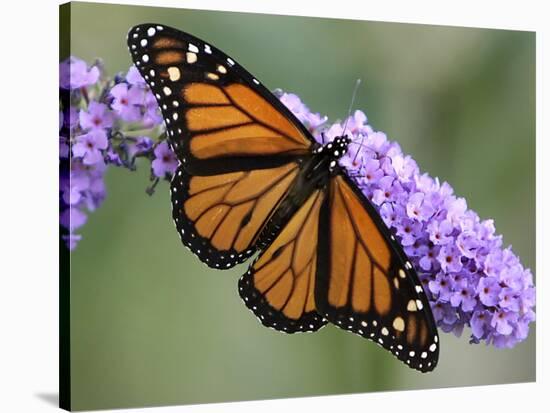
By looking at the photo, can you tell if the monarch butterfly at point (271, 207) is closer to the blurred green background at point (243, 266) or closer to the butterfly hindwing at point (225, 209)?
the butterfly hindwing at point (225, 209)

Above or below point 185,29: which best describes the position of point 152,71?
below

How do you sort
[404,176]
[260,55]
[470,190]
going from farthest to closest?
1. [470,190]
2. [260,55]
3. [404,176]

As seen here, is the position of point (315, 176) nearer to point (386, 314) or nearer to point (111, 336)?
point (386, 314)

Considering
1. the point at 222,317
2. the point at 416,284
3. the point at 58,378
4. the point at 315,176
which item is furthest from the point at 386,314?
the point at 58,378

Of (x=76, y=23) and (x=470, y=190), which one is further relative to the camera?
(x=470, y=190)

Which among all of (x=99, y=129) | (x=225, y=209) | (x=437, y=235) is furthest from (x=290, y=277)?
(x=99, y=129)

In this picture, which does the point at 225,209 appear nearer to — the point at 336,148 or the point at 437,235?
the point at 336,148

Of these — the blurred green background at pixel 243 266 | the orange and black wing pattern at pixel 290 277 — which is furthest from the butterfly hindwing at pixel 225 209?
the blurred green background at pixel 243 266
